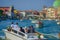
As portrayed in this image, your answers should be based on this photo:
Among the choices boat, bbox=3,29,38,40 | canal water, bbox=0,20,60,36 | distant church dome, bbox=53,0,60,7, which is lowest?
boat, bbox=3,29,38,40

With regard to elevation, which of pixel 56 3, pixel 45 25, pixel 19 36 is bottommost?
pixel 19 36

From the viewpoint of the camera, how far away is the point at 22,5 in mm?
2619

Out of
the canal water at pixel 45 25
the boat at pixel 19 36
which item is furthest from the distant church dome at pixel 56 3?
the boat at pixel 19 36

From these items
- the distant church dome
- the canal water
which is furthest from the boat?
the distant church dome

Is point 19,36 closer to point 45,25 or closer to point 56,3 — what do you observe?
point 45,25

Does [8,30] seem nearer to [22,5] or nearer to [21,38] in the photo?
[21,38]

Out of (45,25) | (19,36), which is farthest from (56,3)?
(19,36)

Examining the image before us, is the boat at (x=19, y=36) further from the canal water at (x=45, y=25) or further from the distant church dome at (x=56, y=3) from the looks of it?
the distant church dome at (x=56, y=3)

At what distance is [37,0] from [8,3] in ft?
1.33

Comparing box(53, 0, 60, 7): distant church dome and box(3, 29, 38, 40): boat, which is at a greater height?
box(53, 0, 60, 7): distant church dome

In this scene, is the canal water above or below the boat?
above

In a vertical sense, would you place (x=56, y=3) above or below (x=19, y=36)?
above

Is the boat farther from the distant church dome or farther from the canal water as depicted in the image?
the distant church dome

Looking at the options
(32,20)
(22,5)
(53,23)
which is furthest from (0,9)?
(53,23)
